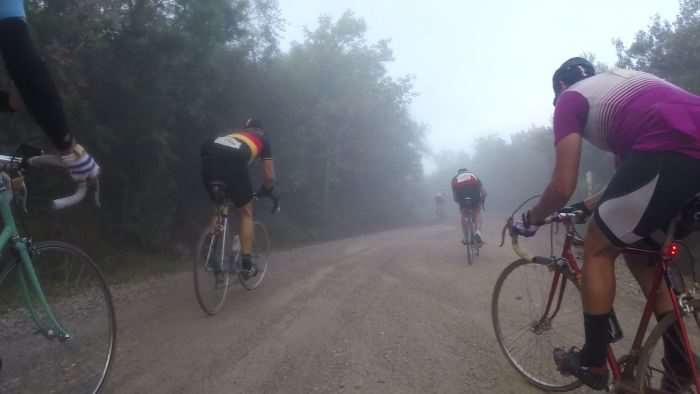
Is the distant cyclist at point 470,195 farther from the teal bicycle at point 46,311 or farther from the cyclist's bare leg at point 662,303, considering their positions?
the teal bicycle at point 46,311

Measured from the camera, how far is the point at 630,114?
Answer: 1.87m

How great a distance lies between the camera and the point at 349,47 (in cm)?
2494

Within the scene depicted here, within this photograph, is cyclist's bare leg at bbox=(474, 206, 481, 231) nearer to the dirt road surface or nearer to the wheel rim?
the dirt road surface

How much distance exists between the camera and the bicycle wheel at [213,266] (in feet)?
13.2

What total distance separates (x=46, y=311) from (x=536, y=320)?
263cm

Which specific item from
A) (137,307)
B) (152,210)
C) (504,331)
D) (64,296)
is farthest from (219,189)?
(152,210)

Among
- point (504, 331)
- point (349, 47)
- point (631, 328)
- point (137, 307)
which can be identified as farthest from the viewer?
point (349, 47)

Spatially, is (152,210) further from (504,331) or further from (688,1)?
(688,1)

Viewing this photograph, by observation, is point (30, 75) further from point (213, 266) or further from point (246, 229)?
point (246, 229)

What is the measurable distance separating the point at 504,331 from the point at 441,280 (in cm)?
281

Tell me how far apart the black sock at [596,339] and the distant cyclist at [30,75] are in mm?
2275

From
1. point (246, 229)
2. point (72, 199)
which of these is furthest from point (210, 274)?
point (72, 199)

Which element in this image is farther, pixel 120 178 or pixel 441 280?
pixel 120 178

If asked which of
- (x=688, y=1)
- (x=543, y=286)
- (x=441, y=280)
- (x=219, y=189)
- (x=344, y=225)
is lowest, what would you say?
(x=344, y=225)
